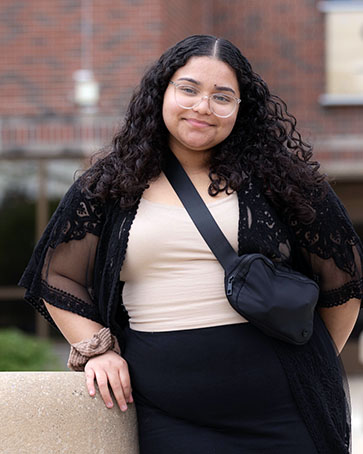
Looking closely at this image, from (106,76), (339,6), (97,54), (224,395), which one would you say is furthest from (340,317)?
(339,6)

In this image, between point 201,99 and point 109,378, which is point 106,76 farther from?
point 109,378

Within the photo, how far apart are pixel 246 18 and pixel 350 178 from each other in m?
2.29

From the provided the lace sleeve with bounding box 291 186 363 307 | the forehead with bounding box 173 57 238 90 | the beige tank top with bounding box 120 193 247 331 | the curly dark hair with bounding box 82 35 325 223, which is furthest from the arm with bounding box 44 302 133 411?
the forehead with bounding box 173 57 238 90

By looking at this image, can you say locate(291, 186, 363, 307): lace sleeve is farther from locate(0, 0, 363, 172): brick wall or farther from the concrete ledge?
locate(0, 0, 363, 172): brick wall

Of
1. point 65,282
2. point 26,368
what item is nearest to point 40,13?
point 26,368

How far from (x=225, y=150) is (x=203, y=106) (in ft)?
0.72

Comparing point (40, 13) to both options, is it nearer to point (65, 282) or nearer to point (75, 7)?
point (75, 7)

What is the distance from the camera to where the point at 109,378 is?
2434mm

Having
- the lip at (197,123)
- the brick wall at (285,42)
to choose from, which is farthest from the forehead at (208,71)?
the brick wall at (285,42)

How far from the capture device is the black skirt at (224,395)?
2402 mm

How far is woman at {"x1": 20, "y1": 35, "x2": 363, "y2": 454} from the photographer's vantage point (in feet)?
7.93

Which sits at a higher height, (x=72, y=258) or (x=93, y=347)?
(x=72, y=258)

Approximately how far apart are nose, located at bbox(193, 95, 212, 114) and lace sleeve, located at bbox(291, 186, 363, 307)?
0.46 m

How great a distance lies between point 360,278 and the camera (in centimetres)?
265
